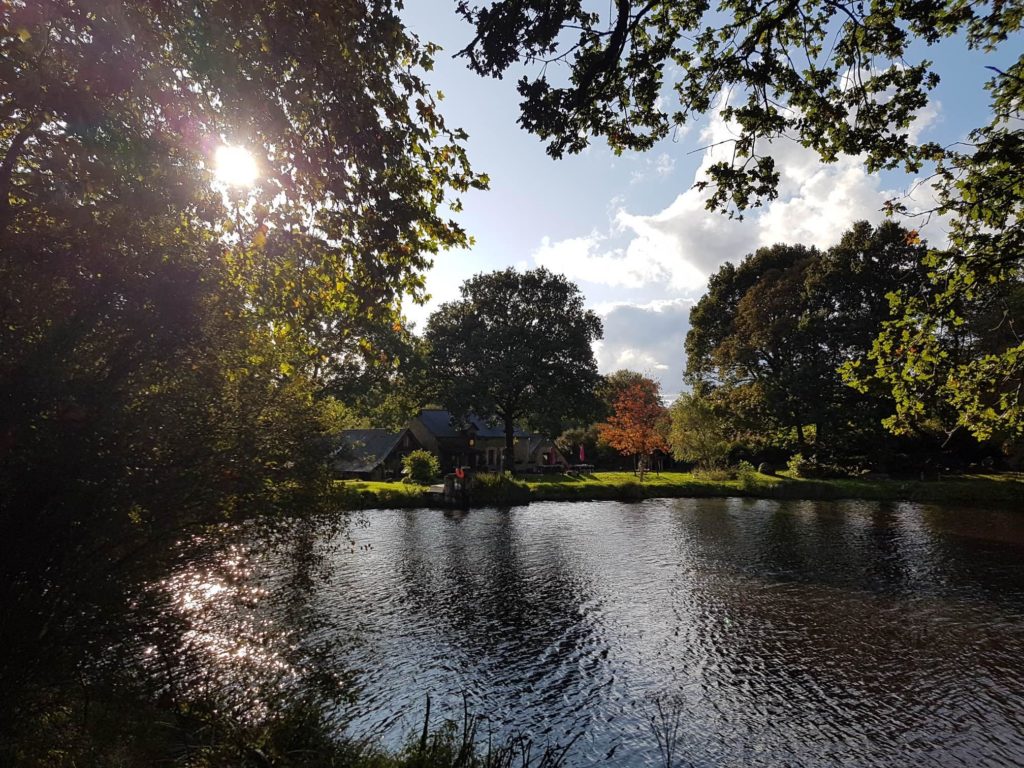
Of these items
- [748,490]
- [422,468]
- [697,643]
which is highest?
[422,468]

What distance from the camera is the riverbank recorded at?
3156 centimetres

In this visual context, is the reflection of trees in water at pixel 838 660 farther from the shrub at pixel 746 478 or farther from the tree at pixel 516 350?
the tree at pixel 516 350

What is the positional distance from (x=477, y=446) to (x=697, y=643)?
148 feet

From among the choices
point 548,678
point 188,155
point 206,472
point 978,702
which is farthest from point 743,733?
point 188,155

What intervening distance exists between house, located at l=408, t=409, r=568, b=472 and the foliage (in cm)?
1289

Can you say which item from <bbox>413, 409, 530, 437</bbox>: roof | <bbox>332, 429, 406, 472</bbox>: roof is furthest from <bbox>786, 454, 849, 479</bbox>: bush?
<bbox>332, 429, 406, 472</bbox>: roof

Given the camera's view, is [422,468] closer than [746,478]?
No

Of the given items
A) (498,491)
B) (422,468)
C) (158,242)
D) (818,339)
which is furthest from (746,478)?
(158,242)

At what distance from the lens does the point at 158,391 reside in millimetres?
5945

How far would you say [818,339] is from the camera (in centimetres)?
→ 4084

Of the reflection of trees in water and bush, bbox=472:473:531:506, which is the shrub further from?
the reflection of trees in water

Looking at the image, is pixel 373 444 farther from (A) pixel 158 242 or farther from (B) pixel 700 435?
(A) pixel 158 242

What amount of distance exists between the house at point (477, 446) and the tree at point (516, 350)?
9.08 meters

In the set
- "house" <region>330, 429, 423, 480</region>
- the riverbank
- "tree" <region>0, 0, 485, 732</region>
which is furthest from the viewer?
"house" <region>330, 429, 423, 480</region>
